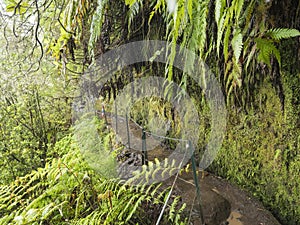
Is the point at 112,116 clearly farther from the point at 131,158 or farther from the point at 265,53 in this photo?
the point at 265,53

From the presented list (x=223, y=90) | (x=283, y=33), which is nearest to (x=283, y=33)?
(x=283, y=33)

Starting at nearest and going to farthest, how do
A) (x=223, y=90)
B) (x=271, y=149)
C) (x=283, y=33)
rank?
(x=283, y=33), (x=271, y=149), (x=223, y=90)

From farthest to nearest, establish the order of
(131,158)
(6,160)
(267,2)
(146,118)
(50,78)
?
(50,78) < (6,160) < (146,118) < (131,158) < (267,2)

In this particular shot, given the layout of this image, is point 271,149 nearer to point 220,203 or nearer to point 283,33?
point 220,203

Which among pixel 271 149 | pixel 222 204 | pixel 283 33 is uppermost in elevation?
pixel 283 33

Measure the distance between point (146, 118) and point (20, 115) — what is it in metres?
1.74

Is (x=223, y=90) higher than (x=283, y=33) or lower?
lower

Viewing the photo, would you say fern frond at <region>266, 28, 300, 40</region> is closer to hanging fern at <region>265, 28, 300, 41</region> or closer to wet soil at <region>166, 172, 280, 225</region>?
hanging fern at <region>265, 28, 300, 41</region>

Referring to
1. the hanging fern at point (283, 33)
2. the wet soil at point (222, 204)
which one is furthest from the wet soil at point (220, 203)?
the hanging fern at point (283, 33)

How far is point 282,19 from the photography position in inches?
48.4

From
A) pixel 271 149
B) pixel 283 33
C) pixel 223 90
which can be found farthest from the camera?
pixel 223 90

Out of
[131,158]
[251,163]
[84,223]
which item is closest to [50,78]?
[131,158]

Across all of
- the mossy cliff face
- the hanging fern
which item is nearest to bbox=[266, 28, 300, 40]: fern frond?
the hanging fern

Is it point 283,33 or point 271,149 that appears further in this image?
point 271,149
